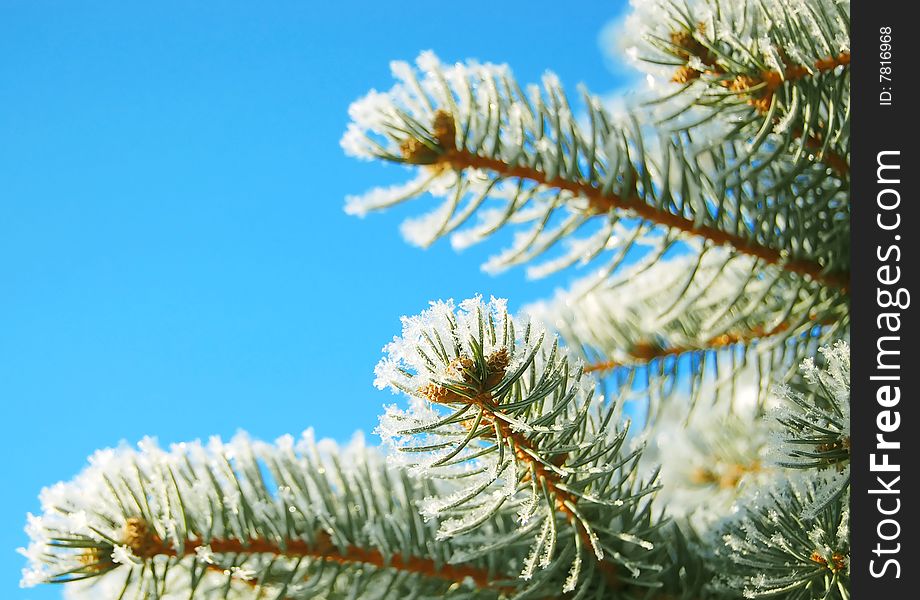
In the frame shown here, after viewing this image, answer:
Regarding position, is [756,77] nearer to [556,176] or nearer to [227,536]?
[556,176]

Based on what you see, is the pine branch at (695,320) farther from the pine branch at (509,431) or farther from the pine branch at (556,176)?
the pine branch at (509,431)

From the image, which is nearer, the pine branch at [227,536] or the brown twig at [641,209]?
the pine branch at [227,536]

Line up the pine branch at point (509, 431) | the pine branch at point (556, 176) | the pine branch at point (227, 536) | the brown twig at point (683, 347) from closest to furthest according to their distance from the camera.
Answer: the pine branch at point (509, 431) → the pine branch at point (227, 536) → the pine branch at point (556, 176) → the brown twig at point (683, 347)

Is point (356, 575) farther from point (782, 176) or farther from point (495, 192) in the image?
point (782, 176)

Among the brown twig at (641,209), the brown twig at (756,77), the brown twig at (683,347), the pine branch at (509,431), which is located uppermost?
the brown twig at (756,77)

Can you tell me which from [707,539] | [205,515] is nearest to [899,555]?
[707,539]

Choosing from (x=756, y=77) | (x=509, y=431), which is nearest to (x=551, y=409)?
(x=509, y=431)

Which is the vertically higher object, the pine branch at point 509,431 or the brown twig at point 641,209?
the brown twig at point 641,209

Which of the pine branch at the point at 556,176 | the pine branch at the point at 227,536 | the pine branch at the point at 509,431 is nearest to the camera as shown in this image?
the pine branch at the point at 509,431

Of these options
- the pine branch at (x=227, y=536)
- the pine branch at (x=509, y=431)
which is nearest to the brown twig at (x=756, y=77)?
the pine branch at (x=509, y=431)

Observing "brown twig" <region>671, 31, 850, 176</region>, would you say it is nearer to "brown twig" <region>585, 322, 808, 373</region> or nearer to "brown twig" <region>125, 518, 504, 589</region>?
"brown twig" <region>585, 322, 808, 373</region>
